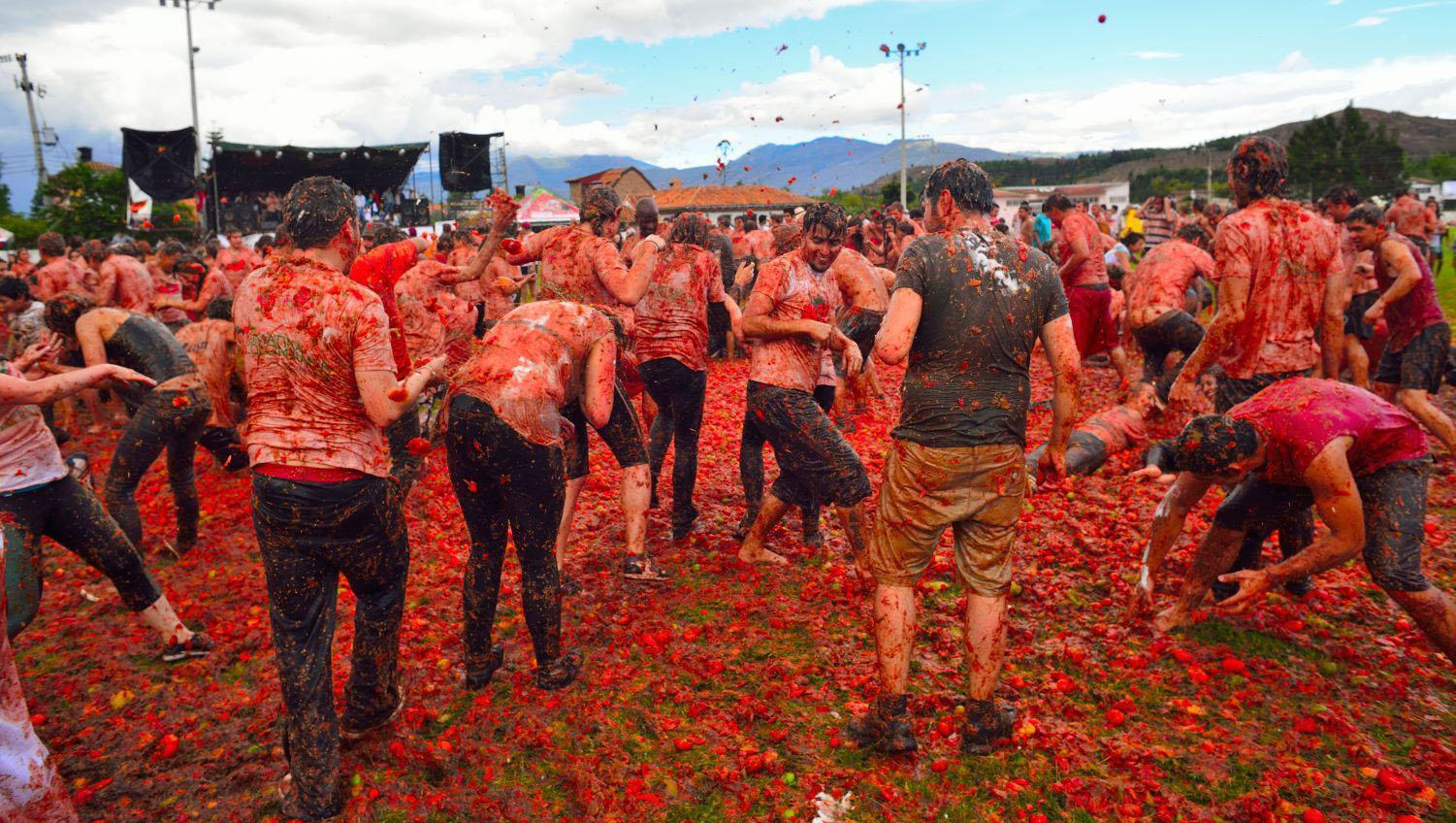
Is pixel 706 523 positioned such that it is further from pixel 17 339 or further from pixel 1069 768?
pixel 17 339

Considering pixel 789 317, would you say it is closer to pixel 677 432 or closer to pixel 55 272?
pixel 677 432

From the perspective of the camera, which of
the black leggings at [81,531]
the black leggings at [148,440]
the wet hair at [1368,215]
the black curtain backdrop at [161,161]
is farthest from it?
the black curtain backdrop at [161,161]

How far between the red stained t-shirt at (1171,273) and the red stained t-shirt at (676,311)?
16.6 feet

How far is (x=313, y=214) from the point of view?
310 cm

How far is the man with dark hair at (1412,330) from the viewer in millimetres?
6527

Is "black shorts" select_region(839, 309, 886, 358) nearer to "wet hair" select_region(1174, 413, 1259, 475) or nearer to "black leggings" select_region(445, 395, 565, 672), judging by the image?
"wet hair" select_region(1174, 413, 1259, 475)

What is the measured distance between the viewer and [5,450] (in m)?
3.87

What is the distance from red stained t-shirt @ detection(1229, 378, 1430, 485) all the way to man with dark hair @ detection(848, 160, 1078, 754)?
1113 mm

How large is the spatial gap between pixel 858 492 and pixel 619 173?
71494 mm

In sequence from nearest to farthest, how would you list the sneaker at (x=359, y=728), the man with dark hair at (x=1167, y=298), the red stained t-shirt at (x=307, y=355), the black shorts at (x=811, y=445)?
the red stained t-shirt at (x=307, y=355) → the sneaker at (x=359, y=728) → the black shorts at (x=811, y=445) → the man with dark hair at (x=1167, y=298)

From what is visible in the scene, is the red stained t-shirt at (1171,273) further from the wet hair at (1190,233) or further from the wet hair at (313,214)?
the wet hair at (313,214)

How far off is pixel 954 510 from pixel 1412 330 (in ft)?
19.6

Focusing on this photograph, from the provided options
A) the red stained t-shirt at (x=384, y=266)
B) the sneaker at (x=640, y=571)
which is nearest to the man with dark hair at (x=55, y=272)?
the red stained t-shirt at (x=384, y=266)

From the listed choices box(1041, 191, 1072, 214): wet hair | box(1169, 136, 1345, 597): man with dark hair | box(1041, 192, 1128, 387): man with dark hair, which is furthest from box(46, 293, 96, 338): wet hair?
box(1041, 191, 1072, 214): wet hair
